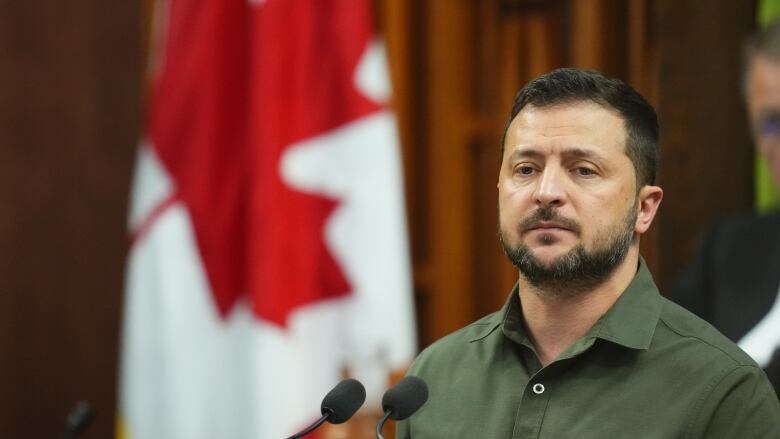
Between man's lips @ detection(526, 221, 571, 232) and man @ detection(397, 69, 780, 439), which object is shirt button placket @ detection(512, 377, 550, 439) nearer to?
man @ detection(397, 69, 780, 439)

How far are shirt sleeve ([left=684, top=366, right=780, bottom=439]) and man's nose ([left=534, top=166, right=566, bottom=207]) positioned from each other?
1.09 feet

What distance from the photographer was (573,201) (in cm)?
145

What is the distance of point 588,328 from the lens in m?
1.51

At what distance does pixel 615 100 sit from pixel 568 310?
0.32 metres

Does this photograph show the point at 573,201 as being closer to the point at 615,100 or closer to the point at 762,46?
the point at 615,100

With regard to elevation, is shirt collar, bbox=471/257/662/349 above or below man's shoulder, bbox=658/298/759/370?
above

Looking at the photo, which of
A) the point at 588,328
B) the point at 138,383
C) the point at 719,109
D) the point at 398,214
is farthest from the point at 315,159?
the point at 588,328

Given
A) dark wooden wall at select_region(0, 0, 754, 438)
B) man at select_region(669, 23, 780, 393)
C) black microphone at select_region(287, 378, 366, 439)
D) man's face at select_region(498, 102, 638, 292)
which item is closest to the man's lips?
man's face at select_region(498, 102, 638, 292)

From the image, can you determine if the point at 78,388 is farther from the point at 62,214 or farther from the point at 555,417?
the point at 555,417

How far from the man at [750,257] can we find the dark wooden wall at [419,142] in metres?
0.15

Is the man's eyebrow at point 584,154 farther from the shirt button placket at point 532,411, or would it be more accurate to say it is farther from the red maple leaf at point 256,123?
the red maple leaf at point 256,123

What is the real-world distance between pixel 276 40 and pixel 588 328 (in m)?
1.62

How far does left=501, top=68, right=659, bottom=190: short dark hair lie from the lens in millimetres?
1498

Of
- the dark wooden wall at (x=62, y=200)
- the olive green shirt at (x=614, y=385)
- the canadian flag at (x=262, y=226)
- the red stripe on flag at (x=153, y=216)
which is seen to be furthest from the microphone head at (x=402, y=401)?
the dark wooden wall at (x=62, y=200)
